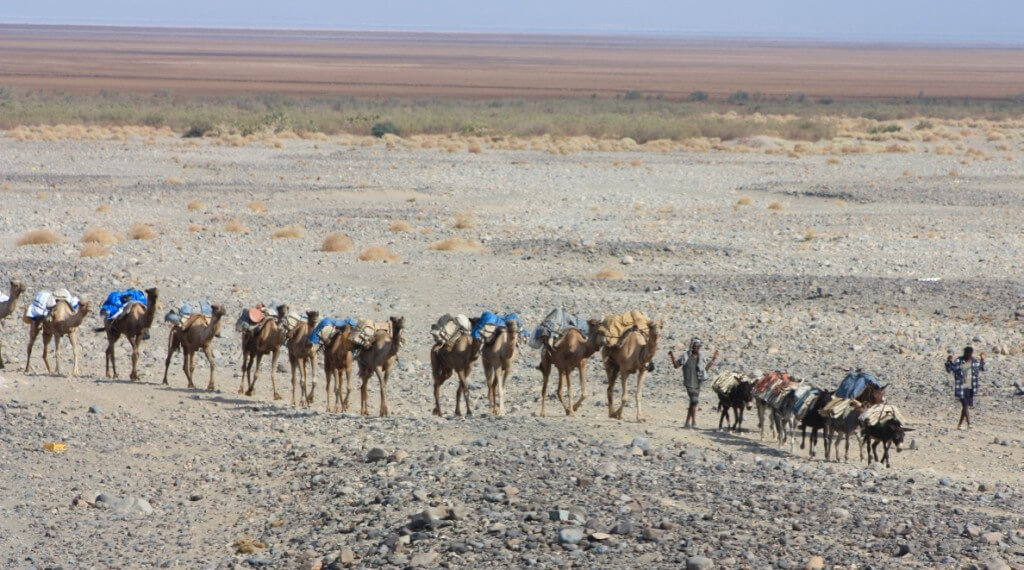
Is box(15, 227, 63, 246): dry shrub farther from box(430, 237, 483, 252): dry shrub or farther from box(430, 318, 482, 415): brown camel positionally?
box(430, 318, 482, 415): brown camel

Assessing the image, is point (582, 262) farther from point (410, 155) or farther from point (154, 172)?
point (410, 155)

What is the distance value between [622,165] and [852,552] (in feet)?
140

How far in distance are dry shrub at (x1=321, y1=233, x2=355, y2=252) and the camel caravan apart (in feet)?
39.3

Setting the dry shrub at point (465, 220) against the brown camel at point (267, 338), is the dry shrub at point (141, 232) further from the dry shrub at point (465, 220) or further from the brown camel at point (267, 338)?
the brown camel at point (267, 338)

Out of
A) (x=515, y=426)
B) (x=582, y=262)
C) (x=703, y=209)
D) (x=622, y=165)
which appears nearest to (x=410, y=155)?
(x=622, y=165)

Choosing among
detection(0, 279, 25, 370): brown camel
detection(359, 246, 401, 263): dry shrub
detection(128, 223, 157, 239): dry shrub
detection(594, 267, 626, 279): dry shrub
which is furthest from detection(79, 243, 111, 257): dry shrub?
detection(594, 267, 626, 279): dry shrub

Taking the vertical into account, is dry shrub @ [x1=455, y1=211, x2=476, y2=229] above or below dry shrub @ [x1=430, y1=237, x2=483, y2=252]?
above

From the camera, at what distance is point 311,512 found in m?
11.8

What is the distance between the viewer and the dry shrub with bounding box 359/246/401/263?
28.3 metres

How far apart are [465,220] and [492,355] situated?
18346 mm

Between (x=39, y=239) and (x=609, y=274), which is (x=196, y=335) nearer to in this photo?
(x=609, y=274)

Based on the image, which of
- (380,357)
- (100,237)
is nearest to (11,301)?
(380,357)

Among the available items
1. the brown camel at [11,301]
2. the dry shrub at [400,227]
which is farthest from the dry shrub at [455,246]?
the brown camel at [11,301]

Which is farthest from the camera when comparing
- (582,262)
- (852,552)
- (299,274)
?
(582,262)
